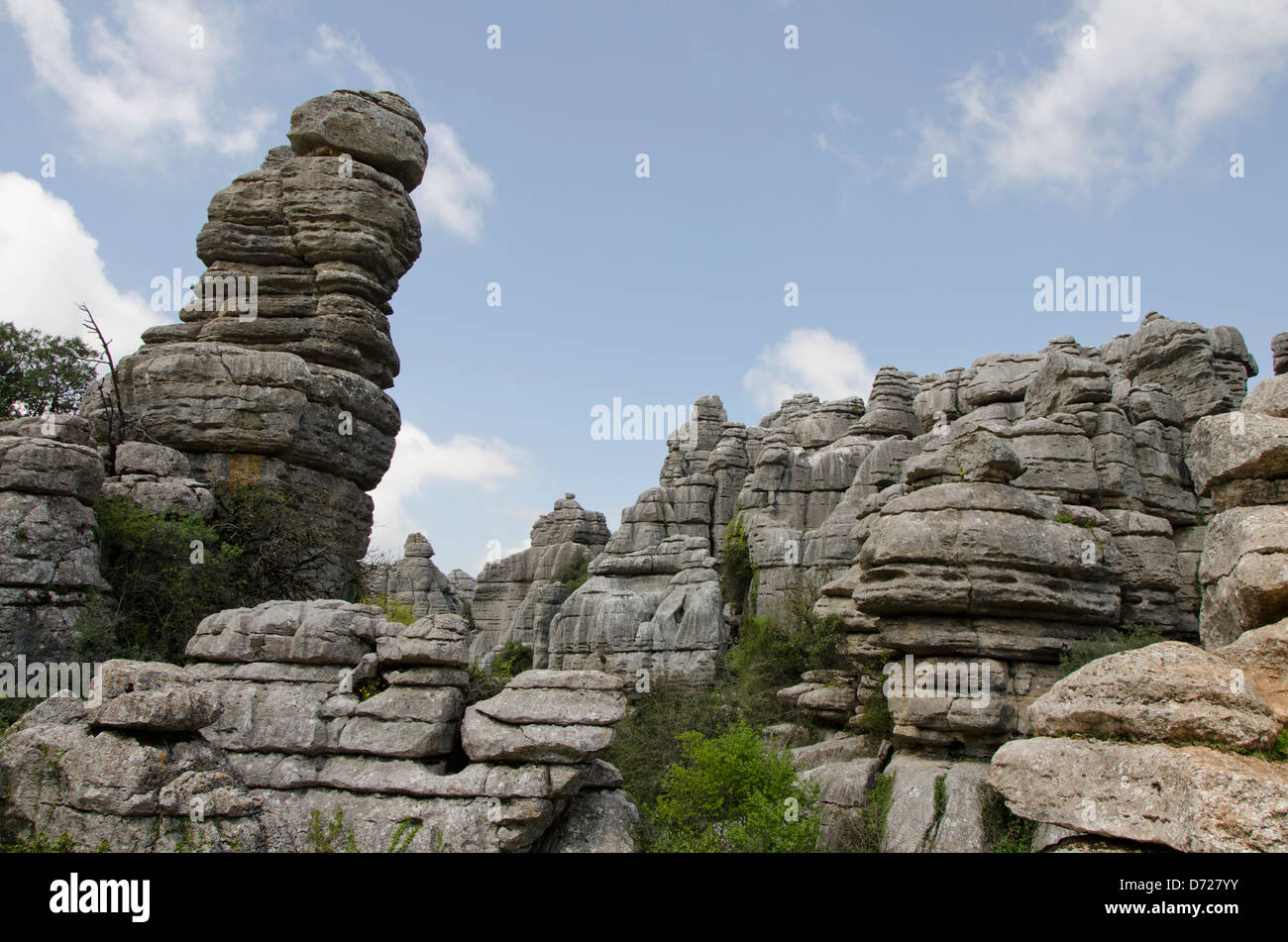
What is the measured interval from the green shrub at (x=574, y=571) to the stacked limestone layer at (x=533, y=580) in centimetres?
8

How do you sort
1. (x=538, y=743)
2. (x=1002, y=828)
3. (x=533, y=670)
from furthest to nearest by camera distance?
(x=533, y=670)
(x=1002, y=828)
(x=538, y=743)

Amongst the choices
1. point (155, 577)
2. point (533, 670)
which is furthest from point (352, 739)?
point (155, 577)

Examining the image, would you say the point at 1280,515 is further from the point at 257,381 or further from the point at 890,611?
the point at 257,381

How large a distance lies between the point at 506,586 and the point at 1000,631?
34.3 metres

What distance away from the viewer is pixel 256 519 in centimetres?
1628

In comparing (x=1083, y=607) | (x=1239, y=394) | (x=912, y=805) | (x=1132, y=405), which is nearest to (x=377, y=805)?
(x=912, y=805)

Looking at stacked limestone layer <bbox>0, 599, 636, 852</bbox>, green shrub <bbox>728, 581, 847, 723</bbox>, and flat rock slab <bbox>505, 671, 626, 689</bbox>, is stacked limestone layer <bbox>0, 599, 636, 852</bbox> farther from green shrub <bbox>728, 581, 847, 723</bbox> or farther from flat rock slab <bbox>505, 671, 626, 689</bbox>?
green shrub <bbox>728, 581, 847, 723</bbox>

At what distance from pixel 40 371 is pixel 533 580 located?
86.2 ft

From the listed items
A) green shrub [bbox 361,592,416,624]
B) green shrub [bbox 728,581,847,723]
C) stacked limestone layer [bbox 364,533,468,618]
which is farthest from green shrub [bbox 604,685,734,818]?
stacked limestone layer [bbox 364,533,468,618]

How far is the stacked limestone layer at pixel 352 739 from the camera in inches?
316

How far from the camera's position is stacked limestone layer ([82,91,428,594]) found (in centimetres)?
1672

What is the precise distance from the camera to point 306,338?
61.7 ft

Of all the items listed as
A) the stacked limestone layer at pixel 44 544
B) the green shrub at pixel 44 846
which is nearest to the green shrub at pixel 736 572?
the stacked limestone layer at pixel 44 544

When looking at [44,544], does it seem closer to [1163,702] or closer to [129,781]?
[129,781]
